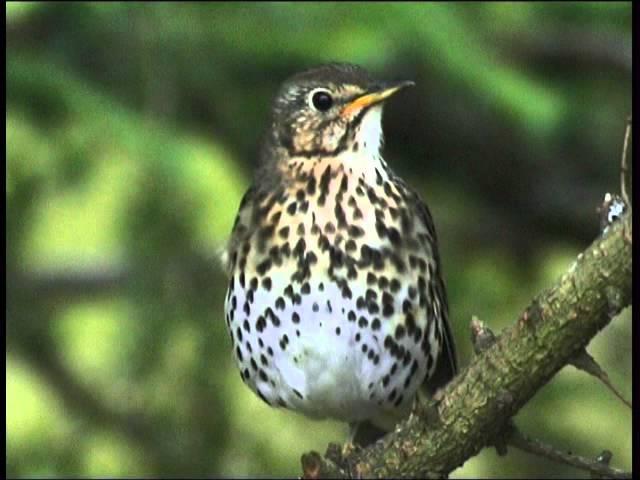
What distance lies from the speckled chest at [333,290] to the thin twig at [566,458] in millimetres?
644

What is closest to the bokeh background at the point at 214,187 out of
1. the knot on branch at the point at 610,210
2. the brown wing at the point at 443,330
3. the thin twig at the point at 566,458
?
the brown wing at the point at 443,330

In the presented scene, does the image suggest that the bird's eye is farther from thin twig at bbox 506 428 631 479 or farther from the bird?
thin twig at bbox 506 428 631 479

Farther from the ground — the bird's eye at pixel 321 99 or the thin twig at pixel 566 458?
the bird's eye at pixel 321 99

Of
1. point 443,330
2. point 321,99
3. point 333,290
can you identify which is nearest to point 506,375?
point 333,290

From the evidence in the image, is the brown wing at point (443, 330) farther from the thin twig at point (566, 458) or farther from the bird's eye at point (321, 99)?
the thin twig at point (566, 458)

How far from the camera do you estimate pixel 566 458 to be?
2.99 meters

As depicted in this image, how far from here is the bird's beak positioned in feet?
11.8

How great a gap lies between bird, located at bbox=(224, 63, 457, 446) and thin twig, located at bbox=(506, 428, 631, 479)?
2.11 feet

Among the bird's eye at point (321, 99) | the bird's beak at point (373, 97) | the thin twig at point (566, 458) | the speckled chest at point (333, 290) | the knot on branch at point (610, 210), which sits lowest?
the thin twig at point (566, 458)

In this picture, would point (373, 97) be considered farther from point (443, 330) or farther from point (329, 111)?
point (443, 330)

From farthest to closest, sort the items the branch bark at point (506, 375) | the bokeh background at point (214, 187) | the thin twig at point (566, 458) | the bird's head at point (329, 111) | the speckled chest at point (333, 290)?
the bokeh background at point (214, 187) → the bird's head at point (329, 111) → the speckled chest at point (333, 290) → the thin twig at point (566, 458) → the branch bark at point (506, 375)

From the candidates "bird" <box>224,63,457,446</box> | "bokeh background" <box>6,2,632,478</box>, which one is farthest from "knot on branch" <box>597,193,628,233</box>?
"bird" <box>224,63,457,446</box>

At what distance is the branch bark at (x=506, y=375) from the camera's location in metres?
2.58

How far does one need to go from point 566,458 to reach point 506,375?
29 cm
